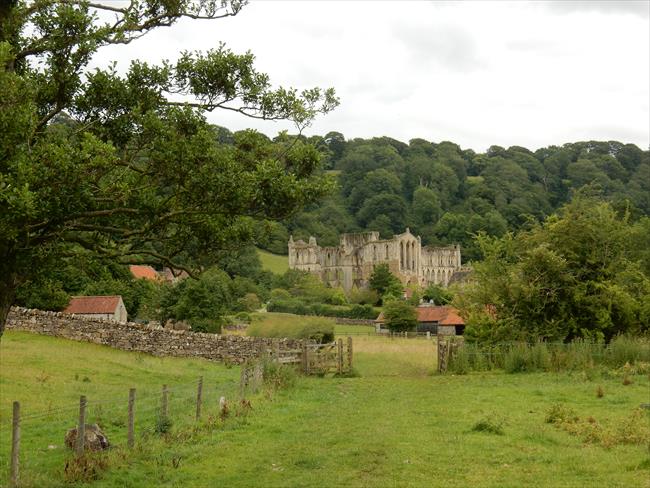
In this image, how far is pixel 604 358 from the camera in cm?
3058

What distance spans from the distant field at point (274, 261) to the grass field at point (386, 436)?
113618 mm

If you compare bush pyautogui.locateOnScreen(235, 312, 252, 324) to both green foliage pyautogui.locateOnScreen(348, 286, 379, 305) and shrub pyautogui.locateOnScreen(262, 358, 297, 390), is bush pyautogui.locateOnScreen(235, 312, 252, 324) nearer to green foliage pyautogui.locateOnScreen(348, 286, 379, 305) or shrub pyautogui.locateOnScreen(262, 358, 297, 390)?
green foliage pyautogui.locateOnScreen(348, 286, 379, 305)

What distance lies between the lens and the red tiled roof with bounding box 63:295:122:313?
4709 centimetres

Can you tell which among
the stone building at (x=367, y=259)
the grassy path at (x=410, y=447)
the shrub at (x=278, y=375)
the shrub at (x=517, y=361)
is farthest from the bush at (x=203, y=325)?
the stone building at (x=367, y=259)

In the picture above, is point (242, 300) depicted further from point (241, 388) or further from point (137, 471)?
point (137, 471)

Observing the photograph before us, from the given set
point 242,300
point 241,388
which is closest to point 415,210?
point 242,300

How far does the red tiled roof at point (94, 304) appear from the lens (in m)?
47.1

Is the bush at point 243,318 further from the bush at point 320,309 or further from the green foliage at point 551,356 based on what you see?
the green foliage at point 551,356

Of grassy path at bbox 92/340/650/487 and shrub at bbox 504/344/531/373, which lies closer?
grassy path at bbox 92/340/650/487

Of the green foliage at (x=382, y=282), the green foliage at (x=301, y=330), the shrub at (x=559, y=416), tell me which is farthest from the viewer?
the green foliage at (x=382, y=282)

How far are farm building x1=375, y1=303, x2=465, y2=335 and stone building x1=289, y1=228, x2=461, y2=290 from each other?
196ft

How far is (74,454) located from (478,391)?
14.7 meters

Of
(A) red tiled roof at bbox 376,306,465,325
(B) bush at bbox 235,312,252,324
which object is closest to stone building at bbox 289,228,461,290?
(A) red tiled roof at bbox 376,306,465,325

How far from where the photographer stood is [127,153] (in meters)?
12.7
